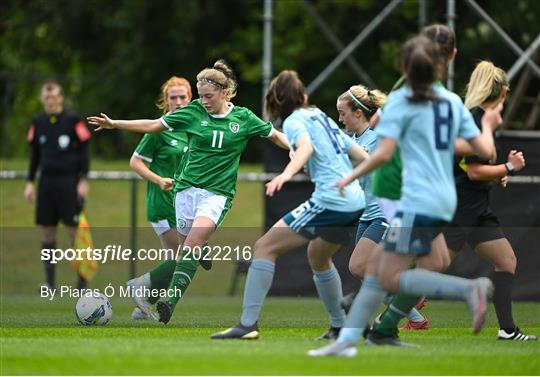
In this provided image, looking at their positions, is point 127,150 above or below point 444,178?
below

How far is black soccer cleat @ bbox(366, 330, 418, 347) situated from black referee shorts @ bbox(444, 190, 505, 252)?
3.39 feet

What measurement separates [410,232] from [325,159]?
1186 mm

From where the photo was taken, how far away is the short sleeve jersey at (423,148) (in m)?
7.58

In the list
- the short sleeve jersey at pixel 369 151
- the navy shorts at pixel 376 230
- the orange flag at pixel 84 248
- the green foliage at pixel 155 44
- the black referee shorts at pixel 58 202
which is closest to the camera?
the navy shorts at pixel 376 230

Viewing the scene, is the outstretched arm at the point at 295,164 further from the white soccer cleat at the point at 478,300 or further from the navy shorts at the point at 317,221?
the white soccer cleat at the point at 478,300

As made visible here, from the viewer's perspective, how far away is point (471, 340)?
9.21m

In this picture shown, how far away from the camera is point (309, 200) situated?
8.59 m

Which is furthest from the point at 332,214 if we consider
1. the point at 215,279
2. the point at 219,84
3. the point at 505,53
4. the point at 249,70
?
the point at 249,70

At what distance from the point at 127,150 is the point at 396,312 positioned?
24.1m

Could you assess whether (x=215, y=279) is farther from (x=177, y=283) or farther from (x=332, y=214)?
(x=332, y=214)

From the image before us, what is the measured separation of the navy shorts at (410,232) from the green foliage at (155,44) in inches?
820

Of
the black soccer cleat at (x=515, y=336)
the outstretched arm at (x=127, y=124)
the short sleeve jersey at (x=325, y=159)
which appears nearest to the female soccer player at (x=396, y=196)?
the short sleeve jersey at (x=325, y=159)

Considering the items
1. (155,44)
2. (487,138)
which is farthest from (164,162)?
(155,44)

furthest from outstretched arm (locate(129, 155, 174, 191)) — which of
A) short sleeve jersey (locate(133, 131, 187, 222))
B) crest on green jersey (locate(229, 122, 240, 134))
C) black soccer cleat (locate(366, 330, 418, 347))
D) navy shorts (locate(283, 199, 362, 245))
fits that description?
black soccer cleat (locate(366, 330, 418, 347))
